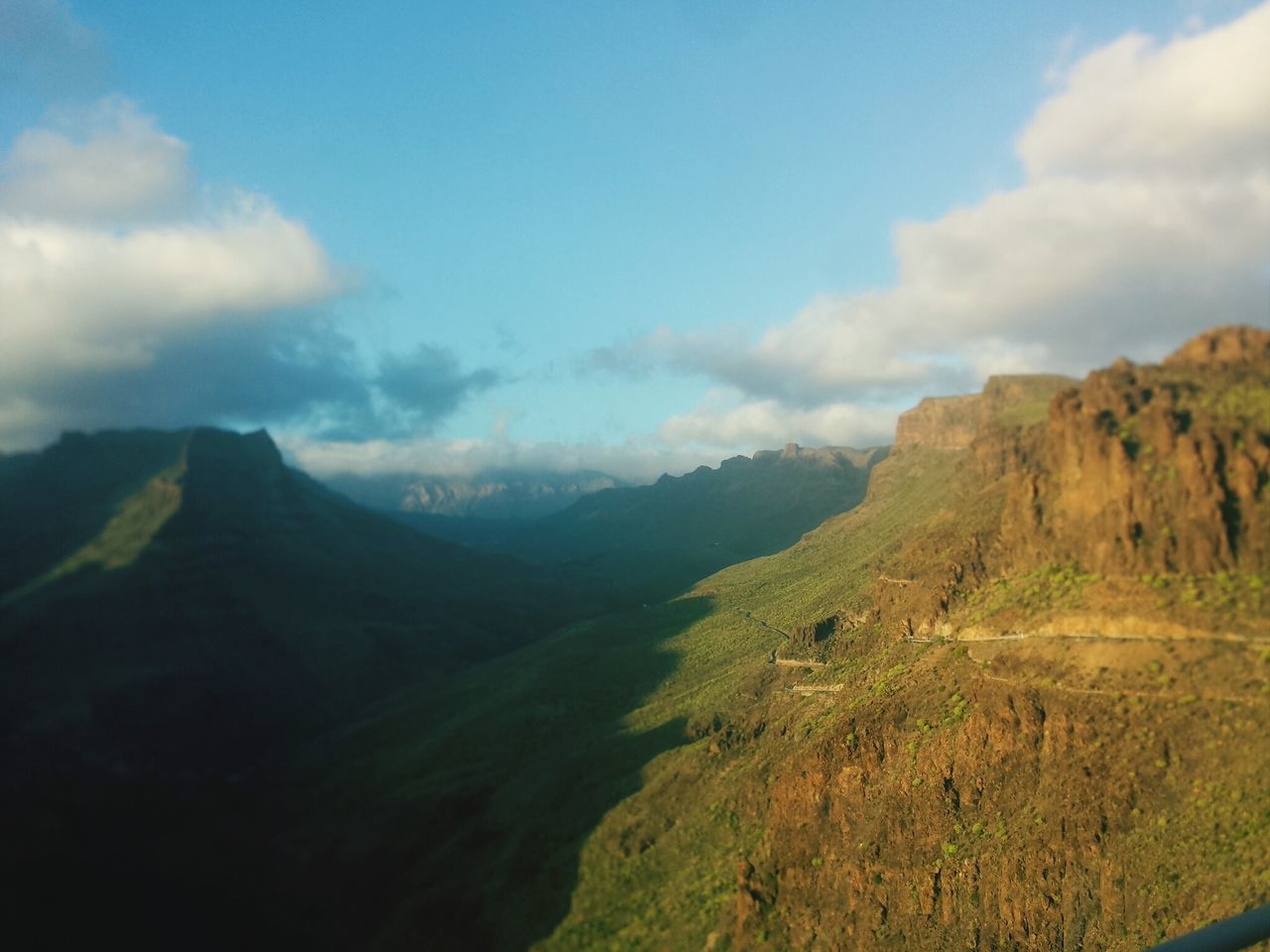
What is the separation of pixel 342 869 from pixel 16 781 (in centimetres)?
971

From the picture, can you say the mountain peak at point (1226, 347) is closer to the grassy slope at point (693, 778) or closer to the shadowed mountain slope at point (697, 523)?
the grassy slope at point (693, 778)

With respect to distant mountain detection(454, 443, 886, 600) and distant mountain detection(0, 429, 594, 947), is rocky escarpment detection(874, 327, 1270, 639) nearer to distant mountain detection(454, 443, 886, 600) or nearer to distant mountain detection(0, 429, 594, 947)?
distant mountain detection(0, 429, 594, 947)

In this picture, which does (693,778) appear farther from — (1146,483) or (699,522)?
(699,522)

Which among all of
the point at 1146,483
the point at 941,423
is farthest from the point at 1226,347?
the point at 941,423

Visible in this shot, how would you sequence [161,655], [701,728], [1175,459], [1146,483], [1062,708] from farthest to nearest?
1. [701,728]
2. [161,655]
3. [1062,708]
4. [1146,483]
5. [1175,459]

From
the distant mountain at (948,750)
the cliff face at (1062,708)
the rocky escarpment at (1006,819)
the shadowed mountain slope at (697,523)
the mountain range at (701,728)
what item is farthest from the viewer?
the shadowed mountain slope at (697,523)

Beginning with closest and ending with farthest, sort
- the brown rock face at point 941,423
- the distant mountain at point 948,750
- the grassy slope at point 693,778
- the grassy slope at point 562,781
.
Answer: the distant mountain at point 948,750
the grassy slope at point 693,778
the grassy slope at point 562,781
the brown rock face at point 941,423

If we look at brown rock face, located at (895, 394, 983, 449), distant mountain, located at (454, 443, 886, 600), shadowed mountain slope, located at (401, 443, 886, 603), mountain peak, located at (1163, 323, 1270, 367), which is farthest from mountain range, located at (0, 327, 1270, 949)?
distant mountain, located at (454, 443, 886, 600)

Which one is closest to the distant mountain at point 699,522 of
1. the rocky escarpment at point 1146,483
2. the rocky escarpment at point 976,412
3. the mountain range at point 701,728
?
the rocky escarpment at point 976,412

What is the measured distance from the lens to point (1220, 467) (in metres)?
8.02

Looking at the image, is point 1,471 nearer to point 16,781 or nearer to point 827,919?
point 16,781

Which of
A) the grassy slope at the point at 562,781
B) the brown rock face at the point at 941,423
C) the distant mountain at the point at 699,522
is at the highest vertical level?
the brown rock face at the point at 941,423

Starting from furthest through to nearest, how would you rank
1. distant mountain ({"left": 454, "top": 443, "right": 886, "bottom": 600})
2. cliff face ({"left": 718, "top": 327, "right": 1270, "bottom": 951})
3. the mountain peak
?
distant mountain ({"left": 454, "top": 443, "right": 886, "bottom": 600}), cliff face ({"left": 718, "top": 327, "right": 1270, "bottom": 951}), the mountain peak

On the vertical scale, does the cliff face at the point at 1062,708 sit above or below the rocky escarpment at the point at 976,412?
below
